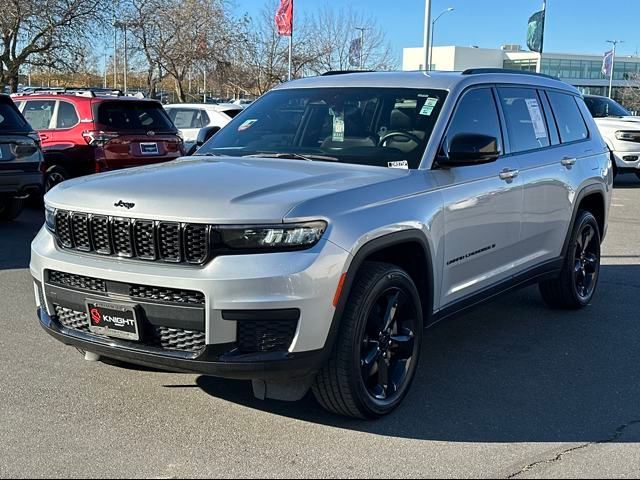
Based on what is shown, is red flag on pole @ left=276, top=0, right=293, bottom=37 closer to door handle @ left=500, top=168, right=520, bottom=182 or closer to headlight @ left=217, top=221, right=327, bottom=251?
door handle @ left=500, top=168, right=520, bottom=182

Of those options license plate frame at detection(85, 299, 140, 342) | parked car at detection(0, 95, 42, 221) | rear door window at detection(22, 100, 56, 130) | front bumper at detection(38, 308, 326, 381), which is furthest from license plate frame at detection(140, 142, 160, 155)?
front bumper at detection(38, 308, 326, 381)

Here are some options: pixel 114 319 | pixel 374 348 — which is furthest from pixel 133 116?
pixel 374 348

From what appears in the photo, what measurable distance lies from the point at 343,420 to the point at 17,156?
7.09 meters

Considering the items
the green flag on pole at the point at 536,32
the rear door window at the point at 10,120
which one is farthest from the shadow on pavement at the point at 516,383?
the green flag on pole at the point at 536,32

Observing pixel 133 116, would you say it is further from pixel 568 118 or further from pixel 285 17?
pixel 285 17

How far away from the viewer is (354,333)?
3.73 m

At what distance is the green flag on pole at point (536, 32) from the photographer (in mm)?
26109

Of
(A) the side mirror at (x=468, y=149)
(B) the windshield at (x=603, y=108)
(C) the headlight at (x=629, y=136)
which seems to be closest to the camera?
(A) the side mirror at (x=468, y=149)

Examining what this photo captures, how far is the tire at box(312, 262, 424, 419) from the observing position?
3742 millimetres

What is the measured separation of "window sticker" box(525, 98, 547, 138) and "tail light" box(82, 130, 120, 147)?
22.5ft

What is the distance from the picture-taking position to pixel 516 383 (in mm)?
4684

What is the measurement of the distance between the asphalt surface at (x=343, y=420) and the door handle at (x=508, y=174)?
121cm

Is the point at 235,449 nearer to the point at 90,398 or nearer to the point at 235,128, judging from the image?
the point at 90,398

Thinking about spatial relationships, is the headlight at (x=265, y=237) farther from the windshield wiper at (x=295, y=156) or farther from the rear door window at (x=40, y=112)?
the rear door window at (x=40, y=112)
